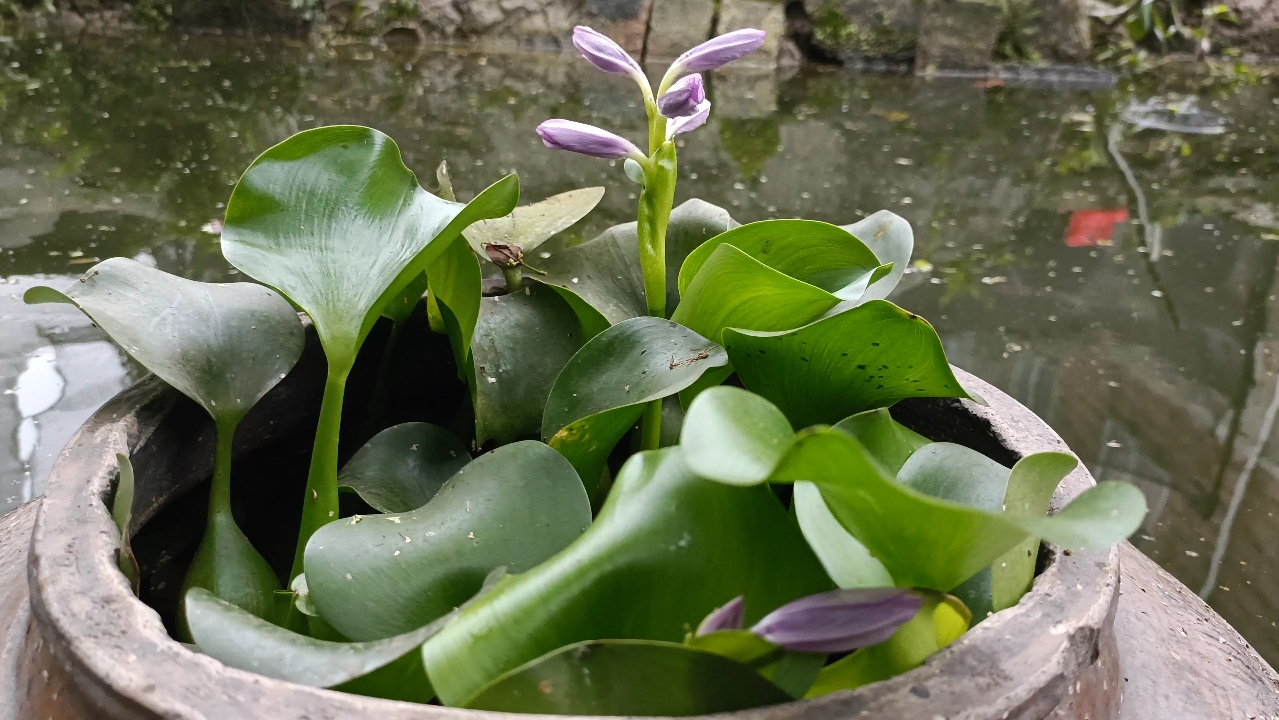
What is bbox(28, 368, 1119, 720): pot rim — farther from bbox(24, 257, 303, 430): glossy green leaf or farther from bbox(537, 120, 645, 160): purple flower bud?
bbox(537, 120, 645, 160): purple flower bud

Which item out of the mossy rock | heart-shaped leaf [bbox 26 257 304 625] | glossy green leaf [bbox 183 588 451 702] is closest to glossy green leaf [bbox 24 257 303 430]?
heart-shaped leaf [bbox 26 257 304 625]

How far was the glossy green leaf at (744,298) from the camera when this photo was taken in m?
0.28

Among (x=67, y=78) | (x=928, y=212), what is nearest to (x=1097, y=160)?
(x=928, y=212)

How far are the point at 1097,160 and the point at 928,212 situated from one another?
677mm

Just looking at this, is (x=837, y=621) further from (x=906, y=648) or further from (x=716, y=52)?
(x=716, y=52)

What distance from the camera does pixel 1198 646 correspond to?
0.33 meters

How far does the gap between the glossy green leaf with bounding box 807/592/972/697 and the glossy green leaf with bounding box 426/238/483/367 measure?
0.63ft

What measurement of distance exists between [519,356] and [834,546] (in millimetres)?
182

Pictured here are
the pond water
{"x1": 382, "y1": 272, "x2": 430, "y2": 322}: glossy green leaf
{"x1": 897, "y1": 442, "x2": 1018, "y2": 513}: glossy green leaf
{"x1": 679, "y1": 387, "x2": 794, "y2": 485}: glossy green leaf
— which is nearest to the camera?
{"x1": 679, "y1": 387, "x2": 794, "y2": 485}: glossy green leaf

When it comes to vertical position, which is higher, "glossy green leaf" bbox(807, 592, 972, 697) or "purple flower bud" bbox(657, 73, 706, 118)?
"purple flower bud" bbox(657, 73, 706, 118)

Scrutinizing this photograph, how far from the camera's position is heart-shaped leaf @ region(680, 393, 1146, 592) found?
169mm

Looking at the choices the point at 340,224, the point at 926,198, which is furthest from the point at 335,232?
the point at 926,198

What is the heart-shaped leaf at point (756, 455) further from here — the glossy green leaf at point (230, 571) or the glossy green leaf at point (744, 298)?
the glossy green leaf at point (230, 571)

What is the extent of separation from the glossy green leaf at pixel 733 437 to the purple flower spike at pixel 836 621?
0.14ft
